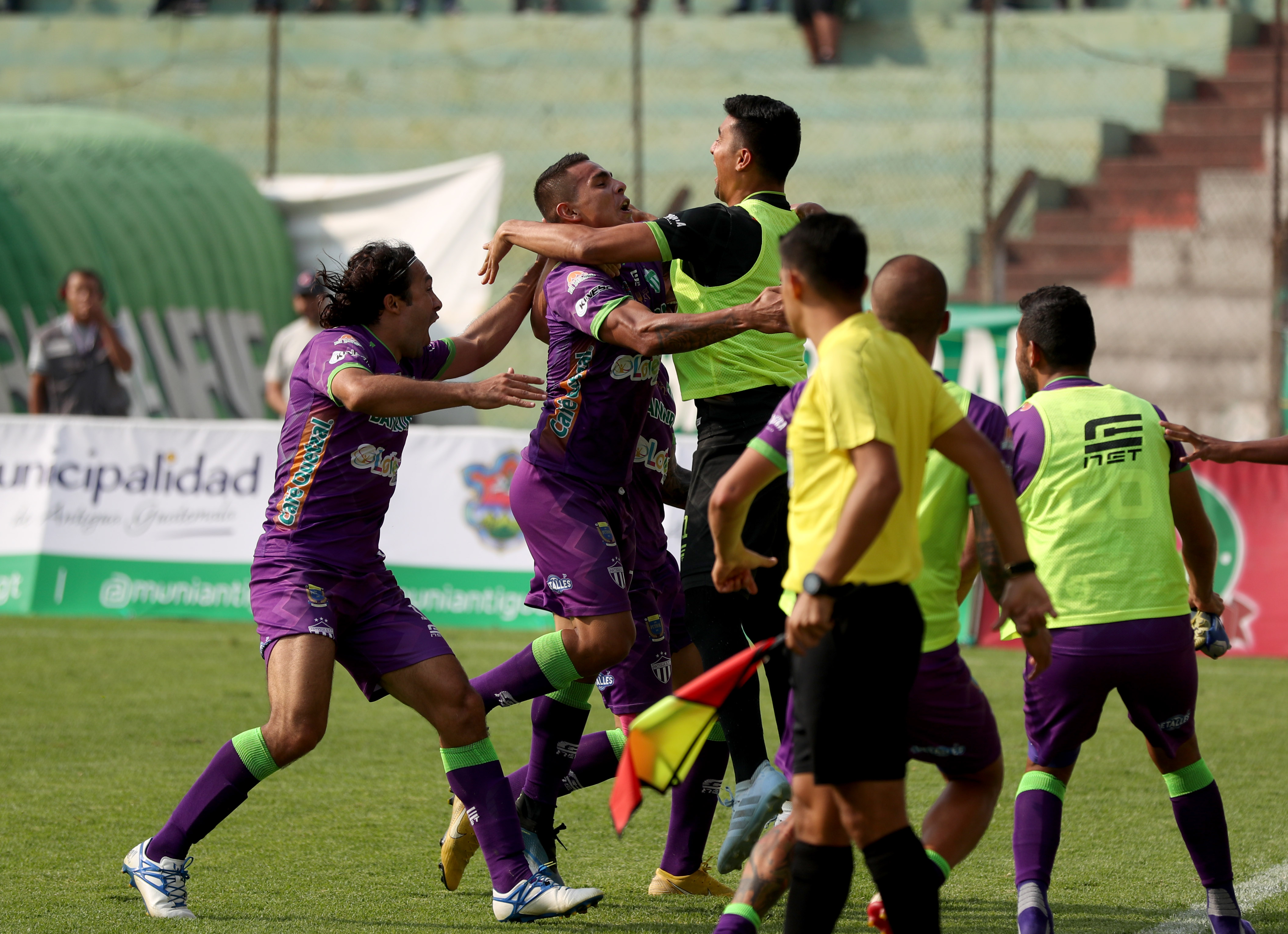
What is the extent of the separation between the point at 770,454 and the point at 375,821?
3035mm

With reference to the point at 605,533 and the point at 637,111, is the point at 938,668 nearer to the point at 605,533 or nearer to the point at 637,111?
the point at 605,533

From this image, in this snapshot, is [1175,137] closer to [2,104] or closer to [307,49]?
[307,49]

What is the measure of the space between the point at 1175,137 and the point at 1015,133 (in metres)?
1.91

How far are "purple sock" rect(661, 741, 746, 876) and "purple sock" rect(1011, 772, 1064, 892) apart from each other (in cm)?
111

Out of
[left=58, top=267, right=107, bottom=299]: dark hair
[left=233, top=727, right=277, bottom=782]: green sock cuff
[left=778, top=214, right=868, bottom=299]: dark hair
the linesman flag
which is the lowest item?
[left=58, top=267, right=107, bottom=299]: dark hair

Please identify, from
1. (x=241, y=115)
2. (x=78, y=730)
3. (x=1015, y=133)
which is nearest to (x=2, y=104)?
(x=241, y=115)

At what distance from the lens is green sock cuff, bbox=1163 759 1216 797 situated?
4406 millimetres

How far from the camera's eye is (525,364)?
18969 mm

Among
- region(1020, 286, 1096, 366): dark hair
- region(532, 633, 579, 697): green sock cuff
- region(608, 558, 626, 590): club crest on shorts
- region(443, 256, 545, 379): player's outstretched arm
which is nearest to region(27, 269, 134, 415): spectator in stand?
region(443, 256, 545, 379): player's outstretched arm

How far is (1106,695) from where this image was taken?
13.9 ft

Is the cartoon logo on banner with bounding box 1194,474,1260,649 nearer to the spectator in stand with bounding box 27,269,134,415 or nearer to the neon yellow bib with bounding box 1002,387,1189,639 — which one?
the neon yellow bib with bounding box 1002,387,1189,639

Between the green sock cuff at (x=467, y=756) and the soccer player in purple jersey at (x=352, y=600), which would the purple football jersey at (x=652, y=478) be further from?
the green sock cuff at (x=467, y=756)

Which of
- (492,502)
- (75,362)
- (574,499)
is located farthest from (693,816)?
(75,362)

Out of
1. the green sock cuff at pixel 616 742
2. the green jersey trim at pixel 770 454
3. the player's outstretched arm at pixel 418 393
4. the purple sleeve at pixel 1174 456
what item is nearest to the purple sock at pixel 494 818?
the green sock cuff at pixel 616 742
